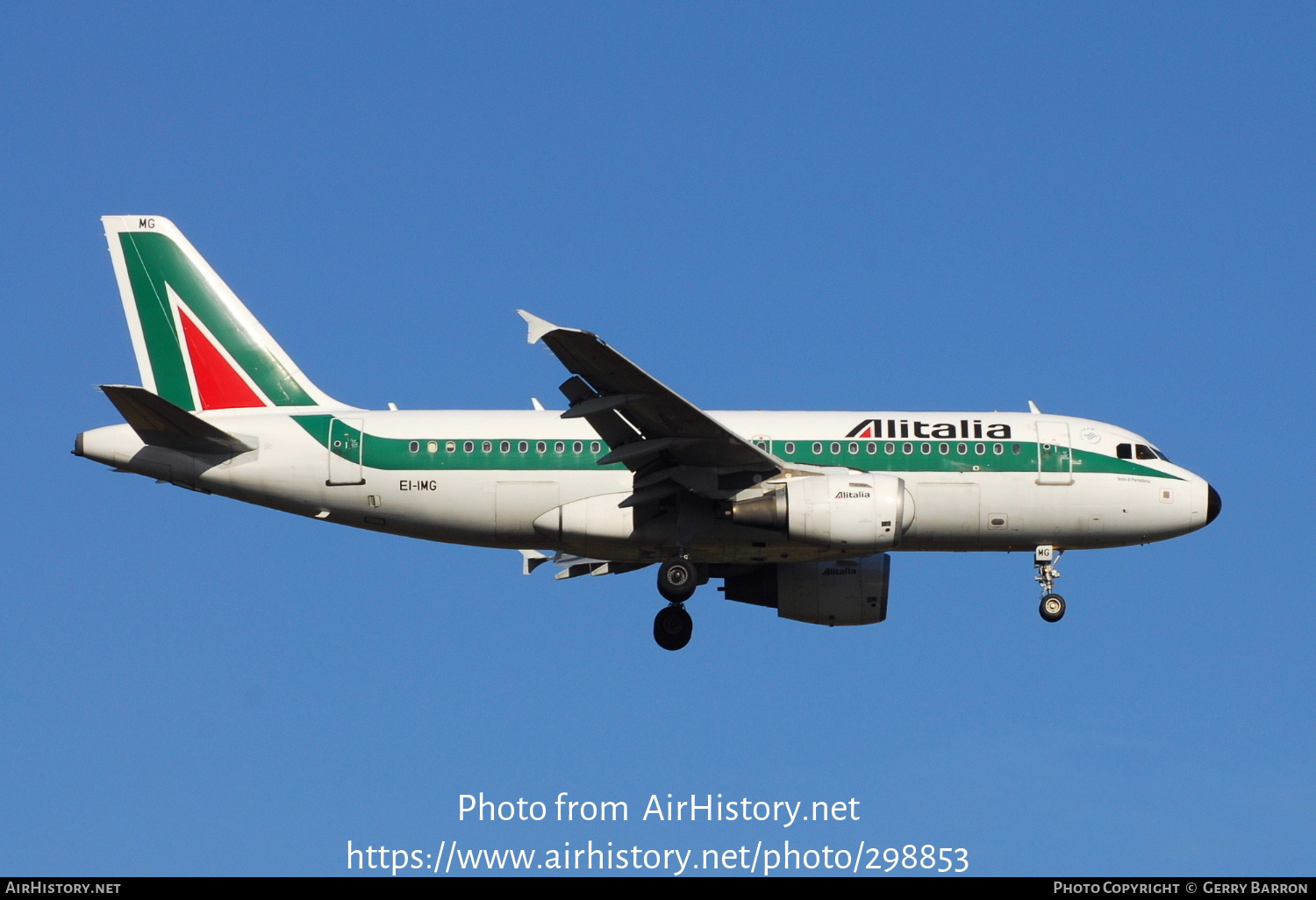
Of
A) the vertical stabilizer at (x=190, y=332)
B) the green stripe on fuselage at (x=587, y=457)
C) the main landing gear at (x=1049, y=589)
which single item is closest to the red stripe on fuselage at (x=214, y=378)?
the vertical stabilizer at (x=190, y=332)

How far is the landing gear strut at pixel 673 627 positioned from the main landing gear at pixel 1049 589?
23.5 ft

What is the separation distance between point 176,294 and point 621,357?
1151 centimetres

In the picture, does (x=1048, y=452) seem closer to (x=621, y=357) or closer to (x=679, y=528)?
(x=679, y=528)

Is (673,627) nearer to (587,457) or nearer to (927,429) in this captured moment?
(587,457)

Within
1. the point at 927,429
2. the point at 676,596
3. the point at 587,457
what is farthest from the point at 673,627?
the point at 927,429

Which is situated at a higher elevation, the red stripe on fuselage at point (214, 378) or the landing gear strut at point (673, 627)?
the red stripe on fuselage at point (214, 378)

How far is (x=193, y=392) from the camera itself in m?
34.0

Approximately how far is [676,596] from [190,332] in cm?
1144

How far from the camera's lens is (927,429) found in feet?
110

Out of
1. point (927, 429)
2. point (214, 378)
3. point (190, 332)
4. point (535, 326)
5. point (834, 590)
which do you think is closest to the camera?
point (535, 326)

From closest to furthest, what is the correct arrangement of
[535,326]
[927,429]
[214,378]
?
[535,326] → [927,429] → [214,378]

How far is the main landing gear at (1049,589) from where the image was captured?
33781 millimetres

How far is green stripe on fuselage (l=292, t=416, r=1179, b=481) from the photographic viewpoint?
1276 inches

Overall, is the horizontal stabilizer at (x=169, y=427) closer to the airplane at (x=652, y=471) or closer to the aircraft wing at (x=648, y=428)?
the airplane at (x=652, y=471)
